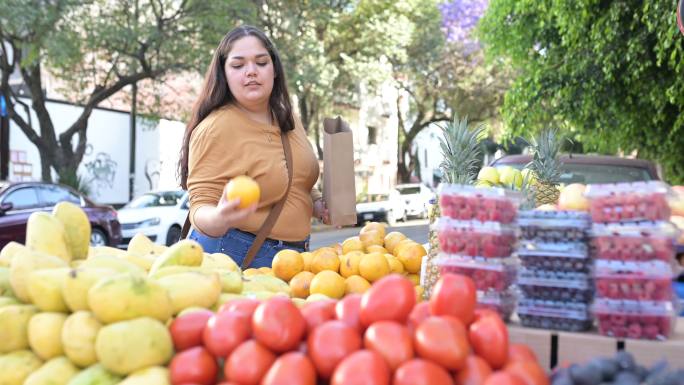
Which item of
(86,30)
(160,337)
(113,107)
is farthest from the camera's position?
(113,107)

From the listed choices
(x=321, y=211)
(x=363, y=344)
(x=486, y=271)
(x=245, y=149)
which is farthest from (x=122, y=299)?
(x=321, y=211)

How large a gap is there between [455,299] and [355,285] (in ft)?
5.25

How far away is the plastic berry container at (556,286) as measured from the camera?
6.86ft

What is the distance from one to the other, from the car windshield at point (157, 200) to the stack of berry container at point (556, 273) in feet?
46.0

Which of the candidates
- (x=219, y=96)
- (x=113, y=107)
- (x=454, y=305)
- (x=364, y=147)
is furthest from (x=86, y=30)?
(x=364, y=147)

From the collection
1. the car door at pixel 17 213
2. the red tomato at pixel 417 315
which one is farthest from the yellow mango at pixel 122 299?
the car door at pixel 17 213

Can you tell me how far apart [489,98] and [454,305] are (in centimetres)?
3189

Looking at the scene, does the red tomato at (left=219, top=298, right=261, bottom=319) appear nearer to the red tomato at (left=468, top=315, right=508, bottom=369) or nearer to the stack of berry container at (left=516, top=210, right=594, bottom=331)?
the red tomato at (left=468, top=315, right=508, bottom=369)

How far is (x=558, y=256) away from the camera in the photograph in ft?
6.89

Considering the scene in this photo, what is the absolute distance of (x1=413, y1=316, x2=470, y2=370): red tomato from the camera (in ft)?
5.62

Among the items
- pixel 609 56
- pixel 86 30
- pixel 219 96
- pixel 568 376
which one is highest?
pixel 86 30

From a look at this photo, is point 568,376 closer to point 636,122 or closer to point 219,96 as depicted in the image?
point 219,96

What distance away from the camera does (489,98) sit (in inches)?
1288

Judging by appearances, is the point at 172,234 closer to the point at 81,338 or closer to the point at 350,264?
the point at 350,264
